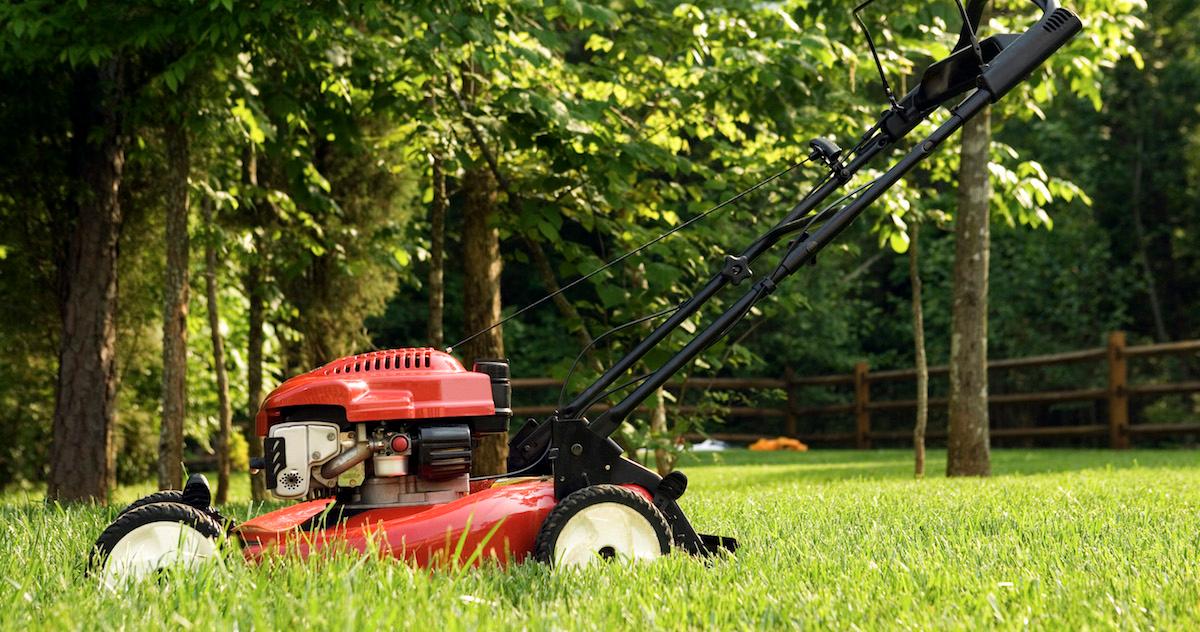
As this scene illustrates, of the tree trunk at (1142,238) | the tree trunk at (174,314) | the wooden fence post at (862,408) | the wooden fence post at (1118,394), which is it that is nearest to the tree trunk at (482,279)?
the tree trunk at (174,314)

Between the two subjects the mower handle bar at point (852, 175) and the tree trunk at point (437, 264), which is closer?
A: the mower handle bar at point (852, 175)

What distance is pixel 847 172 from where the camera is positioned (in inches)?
152

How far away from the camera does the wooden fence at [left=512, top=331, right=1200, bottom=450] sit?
14.7m

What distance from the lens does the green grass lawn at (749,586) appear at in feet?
8.55

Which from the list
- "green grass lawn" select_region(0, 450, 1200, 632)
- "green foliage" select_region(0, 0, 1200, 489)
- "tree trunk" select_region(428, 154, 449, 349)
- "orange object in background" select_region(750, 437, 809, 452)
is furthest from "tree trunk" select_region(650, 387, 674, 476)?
"orange object in background" select_region(750, 437, 809, 452)

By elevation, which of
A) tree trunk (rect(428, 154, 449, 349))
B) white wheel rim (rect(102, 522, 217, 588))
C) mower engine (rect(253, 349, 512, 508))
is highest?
tree trunk (rect(428, 154, 449, 349))

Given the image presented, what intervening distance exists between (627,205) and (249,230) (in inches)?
126

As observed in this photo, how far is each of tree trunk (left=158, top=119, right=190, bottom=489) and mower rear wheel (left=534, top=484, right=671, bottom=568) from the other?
4.49 metres

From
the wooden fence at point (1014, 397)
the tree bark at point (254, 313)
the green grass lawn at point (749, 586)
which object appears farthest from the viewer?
the wooden fence at point (1014, 397)

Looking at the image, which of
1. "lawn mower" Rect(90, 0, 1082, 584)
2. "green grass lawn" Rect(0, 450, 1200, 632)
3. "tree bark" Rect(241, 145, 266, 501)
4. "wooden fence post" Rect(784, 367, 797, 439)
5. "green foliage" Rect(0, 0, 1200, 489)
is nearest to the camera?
"green grass lawn" Rect(0, 450, 1200, 632)

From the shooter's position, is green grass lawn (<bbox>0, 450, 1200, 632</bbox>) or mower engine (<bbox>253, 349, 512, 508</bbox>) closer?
green grass lawn (<bbox>0, 450, 1200, 632</bbox>)

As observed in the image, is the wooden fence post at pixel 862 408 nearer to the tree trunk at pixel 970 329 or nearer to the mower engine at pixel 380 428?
the tree trunk at pixel 970 329

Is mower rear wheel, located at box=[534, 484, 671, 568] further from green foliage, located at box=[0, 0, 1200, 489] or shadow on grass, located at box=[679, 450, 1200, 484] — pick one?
shadow on grass, located at box=[679, 450, 1200, 484]

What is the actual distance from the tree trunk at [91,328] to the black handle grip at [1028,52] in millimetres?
5500
